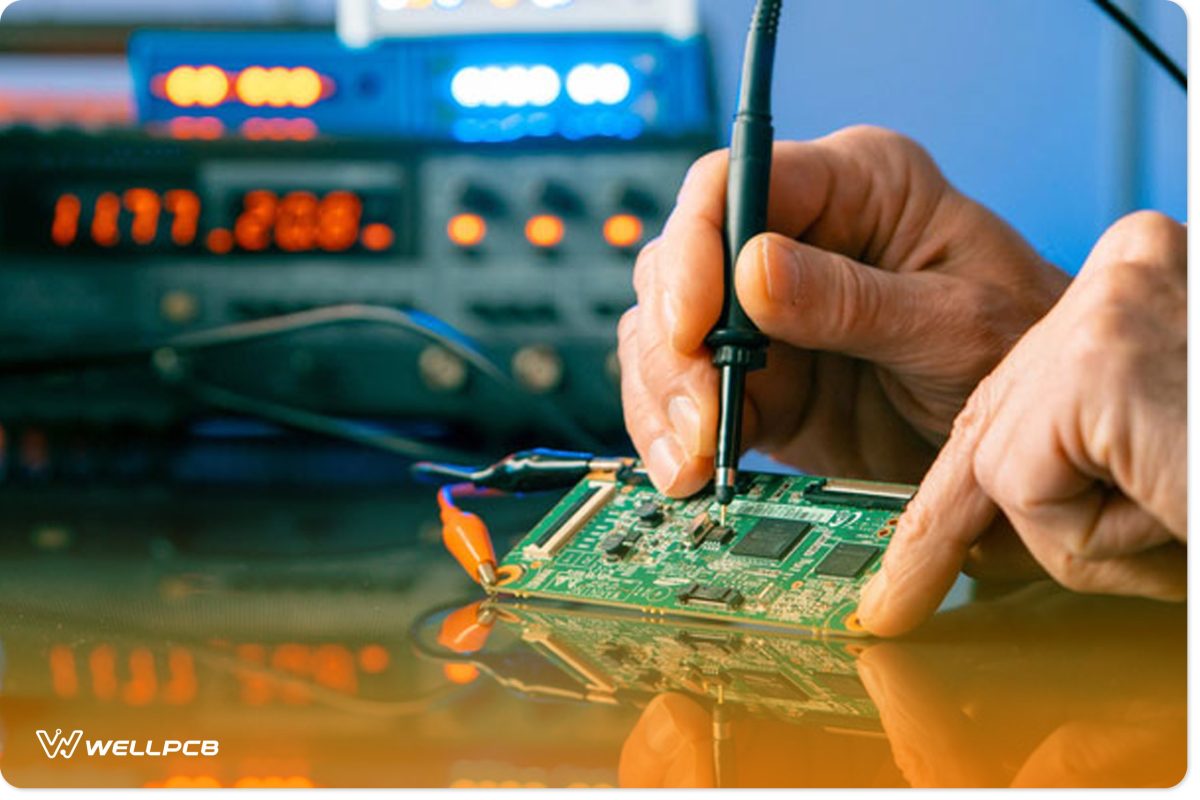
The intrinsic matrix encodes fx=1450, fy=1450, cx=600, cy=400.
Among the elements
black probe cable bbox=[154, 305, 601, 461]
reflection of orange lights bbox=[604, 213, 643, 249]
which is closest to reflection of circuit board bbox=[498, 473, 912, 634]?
black probe cable bbox=[154, 305, 601, 461]

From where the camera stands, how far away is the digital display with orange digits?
1.20 metres

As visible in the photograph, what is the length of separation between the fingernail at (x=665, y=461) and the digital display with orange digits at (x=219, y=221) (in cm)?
55

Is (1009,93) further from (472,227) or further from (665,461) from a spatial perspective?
(665,461)

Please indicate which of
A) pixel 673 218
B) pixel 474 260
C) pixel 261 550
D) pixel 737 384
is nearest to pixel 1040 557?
pixel 737 384

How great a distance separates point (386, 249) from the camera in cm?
120

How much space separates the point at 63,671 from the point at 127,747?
103 mm

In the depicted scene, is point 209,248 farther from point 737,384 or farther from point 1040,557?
point 1040,557

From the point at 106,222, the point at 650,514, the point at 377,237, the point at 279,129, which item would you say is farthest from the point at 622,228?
the point at 650,514

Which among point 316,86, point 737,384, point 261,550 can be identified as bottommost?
point 261,550

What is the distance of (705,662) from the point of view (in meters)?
0.53

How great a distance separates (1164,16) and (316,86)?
824 millimetres

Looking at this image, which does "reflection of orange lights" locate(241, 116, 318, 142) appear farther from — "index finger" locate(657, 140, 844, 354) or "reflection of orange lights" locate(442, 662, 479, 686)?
"reflection of orange lights" locate(442, 662, 479, 686)

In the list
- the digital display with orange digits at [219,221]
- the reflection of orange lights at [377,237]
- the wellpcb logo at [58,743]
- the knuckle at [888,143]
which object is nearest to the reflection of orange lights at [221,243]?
the digital display with orange digits at [219,221]

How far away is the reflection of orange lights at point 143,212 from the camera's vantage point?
3.96 ft
